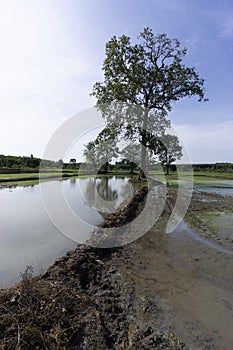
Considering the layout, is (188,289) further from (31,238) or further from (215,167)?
(215,167)

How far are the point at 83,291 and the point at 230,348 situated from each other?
1977mm

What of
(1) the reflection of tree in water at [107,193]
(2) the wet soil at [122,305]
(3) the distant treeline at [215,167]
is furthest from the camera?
(3) the distant treeline at [215,167]

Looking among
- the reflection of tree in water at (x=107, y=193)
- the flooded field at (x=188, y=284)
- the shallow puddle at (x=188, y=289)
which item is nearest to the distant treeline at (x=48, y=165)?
the reflection of tree in water at (x=107, y=193)

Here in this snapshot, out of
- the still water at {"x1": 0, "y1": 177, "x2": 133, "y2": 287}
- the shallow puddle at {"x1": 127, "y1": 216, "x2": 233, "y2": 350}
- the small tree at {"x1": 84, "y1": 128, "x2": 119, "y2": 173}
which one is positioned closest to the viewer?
the shallow puddle at {"x1": 127, "y1": 216, "x2": 233, "y2": 350}

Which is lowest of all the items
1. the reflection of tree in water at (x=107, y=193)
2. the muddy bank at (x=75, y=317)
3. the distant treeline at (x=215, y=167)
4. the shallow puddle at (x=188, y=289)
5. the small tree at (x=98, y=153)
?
the shallow puddle at (x=188, y=289)

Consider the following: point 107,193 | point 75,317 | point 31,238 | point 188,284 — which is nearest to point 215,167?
point 107,193

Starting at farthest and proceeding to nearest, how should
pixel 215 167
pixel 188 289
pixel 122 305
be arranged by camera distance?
pixel 215 167 < pixel 188 289 < pixel 122 305

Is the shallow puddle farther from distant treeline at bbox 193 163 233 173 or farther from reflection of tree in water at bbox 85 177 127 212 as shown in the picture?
distant treeline at bbox 193 163 233 173

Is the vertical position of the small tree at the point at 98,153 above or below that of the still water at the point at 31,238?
above

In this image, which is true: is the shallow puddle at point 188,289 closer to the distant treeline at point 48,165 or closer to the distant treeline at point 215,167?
the distant treeline at point 48,165

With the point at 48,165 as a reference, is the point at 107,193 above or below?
below

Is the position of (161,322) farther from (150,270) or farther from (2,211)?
(2,211)

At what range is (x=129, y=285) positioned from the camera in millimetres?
3594

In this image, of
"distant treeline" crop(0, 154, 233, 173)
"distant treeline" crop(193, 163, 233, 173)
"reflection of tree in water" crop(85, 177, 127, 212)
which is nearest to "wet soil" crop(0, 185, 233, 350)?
"reflection of tree in water" crop(85, 177, 127, 212)
